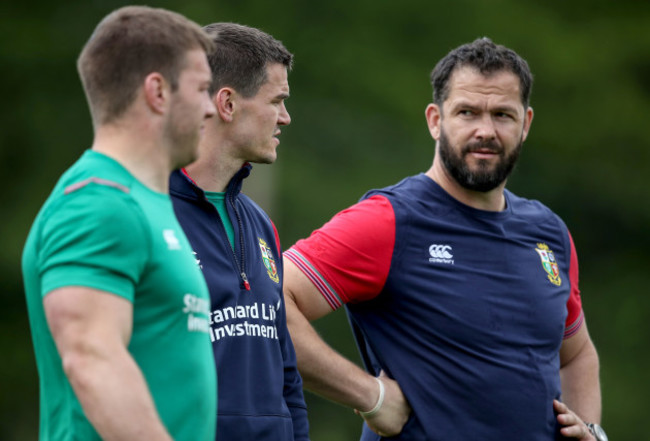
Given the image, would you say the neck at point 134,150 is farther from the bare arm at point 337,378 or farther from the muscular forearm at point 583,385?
the muscular forearm at point 583,385

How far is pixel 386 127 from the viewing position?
16688 mm

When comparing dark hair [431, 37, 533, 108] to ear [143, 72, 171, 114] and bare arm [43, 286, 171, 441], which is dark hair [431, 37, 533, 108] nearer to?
ear [143, 72, 171, 114]

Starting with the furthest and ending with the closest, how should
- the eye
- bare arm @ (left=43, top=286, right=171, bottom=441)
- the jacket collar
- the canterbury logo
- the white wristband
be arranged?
the eye, the canterbury logo, the white wristband, the jacket collar, bare arm @ (left=43, top=286, right=171, bottom=441)

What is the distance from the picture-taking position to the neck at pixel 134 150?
268 centimetres

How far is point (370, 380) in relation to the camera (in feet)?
13.7

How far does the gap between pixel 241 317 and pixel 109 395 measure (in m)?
1.09

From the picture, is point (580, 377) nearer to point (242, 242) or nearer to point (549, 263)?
point (549, 263)

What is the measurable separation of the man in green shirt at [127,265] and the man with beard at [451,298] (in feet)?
4.85

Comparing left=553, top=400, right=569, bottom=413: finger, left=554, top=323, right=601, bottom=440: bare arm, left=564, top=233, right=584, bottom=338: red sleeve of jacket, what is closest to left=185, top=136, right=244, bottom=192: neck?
left=553, top=400, right=569, bottom=413: finger

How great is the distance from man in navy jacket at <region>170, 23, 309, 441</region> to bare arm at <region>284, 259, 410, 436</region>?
0.33m

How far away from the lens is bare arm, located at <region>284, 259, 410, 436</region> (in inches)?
163

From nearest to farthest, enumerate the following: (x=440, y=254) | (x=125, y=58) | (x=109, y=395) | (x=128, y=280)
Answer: (x=109, y=395), (x=128, y=280), (x=125, y=58), (x=440, y=254)

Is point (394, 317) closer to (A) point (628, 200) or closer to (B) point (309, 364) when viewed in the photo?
(B) point (309, 364)

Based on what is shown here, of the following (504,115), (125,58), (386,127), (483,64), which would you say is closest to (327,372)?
(504,115)
